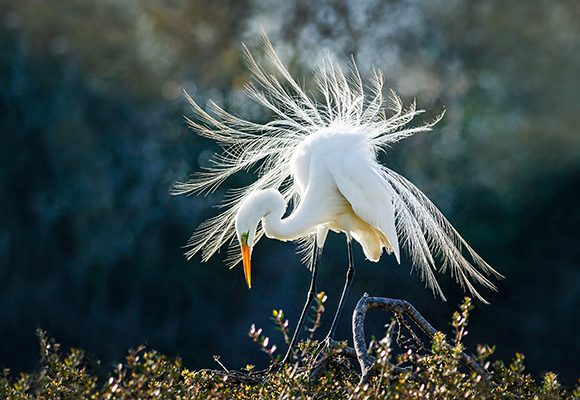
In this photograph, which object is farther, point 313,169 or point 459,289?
point 459,289

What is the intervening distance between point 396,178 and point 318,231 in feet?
1.17

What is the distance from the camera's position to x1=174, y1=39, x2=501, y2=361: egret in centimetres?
263

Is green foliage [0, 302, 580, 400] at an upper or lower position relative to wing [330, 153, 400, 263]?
lower

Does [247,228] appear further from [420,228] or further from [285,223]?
[420,228]

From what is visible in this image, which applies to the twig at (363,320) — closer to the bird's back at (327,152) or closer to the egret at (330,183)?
the egret at (330,183)

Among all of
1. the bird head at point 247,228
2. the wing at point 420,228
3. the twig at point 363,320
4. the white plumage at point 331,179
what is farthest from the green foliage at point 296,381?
the wing at point 420,228

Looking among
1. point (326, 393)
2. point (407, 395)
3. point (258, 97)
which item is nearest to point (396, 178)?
point (258, 97)

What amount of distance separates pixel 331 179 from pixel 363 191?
4.9 inches

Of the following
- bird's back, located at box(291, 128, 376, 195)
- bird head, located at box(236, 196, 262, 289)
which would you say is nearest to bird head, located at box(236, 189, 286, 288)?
bird head, located at box(236, 196, 262, 289)

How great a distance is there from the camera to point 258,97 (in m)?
3.06

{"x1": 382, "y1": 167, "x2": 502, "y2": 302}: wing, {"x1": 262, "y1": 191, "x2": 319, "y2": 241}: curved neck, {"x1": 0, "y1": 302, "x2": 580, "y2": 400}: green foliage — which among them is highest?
{"x1": 262, "y1": 191, "x2": 319, "y2": 241}: curved neck

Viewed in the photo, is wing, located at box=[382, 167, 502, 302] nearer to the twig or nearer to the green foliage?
the twig

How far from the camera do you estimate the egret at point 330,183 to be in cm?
263

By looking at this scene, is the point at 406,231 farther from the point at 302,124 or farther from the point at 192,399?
the point at 192,399
